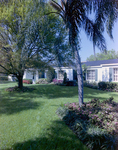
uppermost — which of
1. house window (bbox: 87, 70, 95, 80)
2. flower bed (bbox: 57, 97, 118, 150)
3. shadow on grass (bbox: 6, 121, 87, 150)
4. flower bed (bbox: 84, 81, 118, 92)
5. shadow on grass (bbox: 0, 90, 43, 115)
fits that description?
house window (bbox: 87, 70, 95, 80)

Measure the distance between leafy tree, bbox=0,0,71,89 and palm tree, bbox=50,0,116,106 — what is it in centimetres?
68

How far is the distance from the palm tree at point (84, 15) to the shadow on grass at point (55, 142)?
7.59 ft

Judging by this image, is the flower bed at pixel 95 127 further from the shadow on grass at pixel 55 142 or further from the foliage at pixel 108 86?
the foliage at pixel 108 86

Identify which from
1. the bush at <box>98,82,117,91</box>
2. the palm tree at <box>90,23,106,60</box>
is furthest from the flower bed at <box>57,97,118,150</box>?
the bush at <box>98,82,117,91</box>

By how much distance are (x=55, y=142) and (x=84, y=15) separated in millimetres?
5192

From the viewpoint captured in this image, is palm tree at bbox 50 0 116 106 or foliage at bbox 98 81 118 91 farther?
foliage at bbox 98 81 118 91

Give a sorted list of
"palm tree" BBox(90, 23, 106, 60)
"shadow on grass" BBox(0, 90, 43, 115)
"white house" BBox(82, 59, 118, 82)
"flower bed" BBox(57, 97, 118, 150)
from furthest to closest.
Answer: "white house" BBox(82, 59, 118, 82) → "shadow on grass" BBox(0, 90, 43, 115) → "palm tree" BBox(90, 23, 106, 60) → "flower bed" BBox(57, 97, 118, 150)

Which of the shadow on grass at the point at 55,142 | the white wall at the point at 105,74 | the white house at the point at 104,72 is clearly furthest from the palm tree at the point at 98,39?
the white wall at the point at 105,74

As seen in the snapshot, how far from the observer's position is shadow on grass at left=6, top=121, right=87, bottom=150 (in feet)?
8.64

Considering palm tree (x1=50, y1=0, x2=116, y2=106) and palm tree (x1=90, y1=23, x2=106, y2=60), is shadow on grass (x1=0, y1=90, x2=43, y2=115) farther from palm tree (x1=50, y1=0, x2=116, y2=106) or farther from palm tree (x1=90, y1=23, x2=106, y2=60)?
palm tree (x1=90, y1=23, x2=106, y2=60)

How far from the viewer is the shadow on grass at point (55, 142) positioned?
104 inches

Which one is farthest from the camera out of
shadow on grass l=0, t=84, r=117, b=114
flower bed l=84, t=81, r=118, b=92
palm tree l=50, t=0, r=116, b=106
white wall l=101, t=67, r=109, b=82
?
white wall l=101, t=67, r=109, b=82

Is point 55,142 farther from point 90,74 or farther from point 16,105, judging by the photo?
point 90,74

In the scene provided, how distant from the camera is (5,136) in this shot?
3061mm
